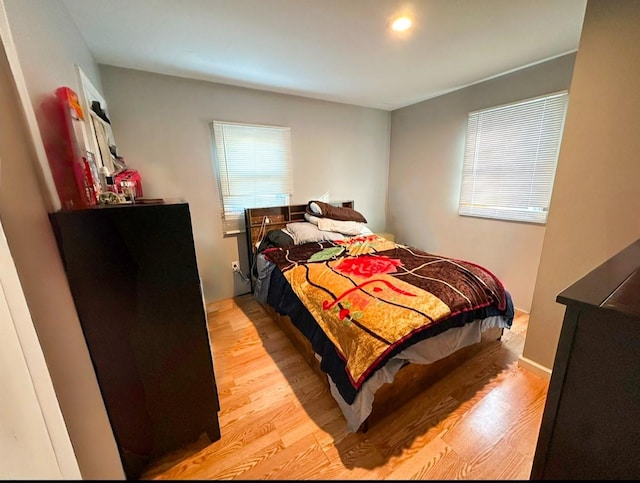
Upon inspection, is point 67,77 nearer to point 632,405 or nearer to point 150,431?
point 150,431

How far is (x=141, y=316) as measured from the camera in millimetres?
980

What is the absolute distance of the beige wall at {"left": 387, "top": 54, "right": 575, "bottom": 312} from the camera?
2383 mm

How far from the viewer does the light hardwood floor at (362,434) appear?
1.15 m


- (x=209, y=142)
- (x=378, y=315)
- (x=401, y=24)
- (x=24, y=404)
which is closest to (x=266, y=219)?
(x=209, y=142)

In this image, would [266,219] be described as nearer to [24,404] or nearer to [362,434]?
[362,434]

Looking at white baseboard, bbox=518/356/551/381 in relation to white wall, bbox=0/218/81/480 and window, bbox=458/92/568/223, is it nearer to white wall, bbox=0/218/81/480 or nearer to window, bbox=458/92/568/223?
window, bbox=458/92/568/223

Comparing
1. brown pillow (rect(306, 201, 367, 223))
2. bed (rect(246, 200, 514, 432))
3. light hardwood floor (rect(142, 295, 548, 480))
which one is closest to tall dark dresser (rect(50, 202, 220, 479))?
light hardwood floor (rect(142, 295, 548, 480))

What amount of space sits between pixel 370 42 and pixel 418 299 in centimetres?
183

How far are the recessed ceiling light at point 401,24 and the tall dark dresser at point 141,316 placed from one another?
170 centimetres

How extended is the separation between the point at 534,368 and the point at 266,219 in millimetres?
2685

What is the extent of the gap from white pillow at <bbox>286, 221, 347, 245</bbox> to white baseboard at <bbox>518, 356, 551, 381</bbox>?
1.80m

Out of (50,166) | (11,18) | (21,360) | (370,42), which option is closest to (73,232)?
(50,166)

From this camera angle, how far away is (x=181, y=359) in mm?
1082

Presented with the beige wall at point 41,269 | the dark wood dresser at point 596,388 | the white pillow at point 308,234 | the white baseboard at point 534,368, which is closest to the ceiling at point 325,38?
the beige wall at point 41,269
